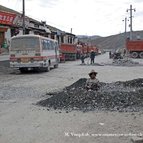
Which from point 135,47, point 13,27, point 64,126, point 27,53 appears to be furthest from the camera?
point 135,47

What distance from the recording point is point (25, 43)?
97.8ft

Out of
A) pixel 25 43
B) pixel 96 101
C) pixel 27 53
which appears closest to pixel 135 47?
pixel 25 43

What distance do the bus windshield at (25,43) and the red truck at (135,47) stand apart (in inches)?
1696

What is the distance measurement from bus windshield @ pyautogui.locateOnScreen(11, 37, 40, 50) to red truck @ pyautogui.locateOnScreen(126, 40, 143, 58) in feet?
141

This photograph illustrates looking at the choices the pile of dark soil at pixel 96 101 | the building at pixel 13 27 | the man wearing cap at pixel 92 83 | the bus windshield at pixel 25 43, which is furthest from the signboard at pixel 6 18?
the pile of dark soil at pixel 96 101

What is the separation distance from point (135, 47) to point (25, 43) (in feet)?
144

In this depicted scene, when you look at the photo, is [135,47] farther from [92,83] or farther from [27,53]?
[92,83]

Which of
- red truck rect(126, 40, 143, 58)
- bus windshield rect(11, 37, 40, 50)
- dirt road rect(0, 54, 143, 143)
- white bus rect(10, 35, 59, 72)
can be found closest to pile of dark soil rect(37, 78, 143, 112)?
dirt road rect(0, 54, 143, 143)

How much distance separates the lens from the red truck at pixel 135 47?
232ft

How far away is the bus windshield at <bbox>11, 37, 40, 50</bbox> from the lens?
1169 inches

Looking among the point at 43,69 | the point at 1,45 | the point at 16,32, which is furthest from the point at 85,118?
the point at 16,32

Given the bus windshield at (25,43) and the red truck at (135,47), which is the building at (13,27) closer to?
the red truck at (135,47)

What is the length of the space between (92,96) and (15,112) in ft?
8.21

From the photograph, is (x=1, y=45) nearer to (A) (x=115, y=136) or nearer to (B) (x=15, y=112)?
(B) (x=15, y=112)
